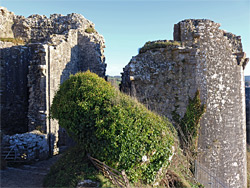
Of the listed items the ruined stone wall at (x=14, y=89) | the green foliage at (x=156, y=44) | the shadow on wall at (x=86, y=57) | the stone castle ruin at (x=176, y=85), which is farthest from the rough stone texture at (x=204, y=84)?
the ruined stone wall at (x=14, y=89)

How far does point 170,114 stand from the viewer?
341 inches

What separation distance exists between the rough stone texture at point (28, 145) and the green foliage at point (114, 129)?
2.59 meters

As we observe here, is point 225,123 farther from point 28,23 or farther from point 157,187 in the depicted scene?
point 28,23

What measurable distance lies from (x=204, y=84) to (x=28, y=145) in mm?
7497

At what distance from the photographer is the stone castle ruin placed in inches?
337

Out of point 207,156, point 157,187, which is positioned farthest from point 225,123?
point 157,187

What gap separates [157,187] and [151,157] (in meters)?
0.95

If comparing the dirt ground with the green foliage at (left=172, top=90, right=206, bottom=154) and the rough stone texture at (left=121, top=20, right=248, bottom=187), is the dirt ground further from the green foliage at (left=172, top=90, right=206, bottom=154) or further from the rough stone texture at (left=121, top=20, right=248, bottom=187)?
the green foliage at (left=172, top=90, right=206, bottom=154)

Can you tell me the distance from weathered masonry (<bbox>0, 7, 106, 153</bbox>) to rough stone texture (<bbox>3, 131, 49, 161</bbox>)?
2.19ft

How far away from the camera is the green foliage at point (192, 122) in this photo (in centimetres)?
834

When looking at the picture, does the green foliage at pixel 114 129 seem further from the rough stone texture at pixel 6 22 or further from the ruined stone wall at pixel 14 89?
the rough stone texture at pixel 6 22

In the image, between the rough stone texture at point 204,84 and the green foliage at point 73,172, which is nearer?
the green foliage at point 73,172

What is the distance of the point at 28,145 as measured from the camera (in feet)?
26.1

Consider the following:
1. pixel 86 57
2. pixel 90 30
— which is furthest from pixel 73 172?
pixel 90 30
